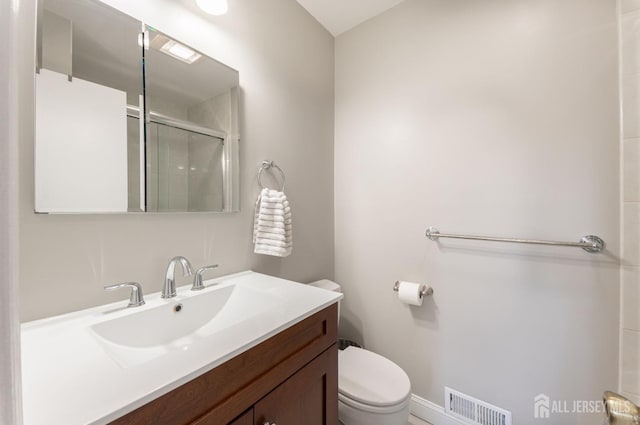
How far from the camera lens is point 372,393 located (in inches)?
44.3

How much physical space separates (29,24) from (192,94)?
459mm

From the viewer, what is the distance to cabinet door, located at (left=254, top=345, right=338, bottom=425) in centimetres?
69

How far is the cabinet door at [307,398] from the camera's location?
689 millimetres

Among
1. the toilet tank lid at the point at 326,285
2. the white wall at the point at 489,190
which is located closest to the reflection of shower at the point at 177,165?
the toilet tank lid at the point at 326,285

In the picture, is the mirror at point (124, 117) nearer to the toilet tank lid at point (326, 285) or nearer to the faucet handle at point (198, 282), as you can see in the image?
the faucet handle at point (198, 282)

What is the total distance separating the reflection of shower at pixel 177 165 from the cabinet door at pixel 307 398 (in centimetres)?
75

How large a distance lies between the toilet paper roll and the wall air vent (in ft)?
1.67

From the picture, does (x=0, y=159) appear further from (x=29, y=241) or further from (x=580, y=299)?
(x=580, y=299)

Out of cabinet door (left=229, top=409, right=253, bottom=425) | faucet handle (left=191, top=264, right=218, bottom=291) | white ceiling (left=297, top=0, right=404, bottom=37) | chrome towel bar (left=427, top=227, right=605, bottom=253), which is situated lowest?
cabinet door (left=229, top=409, right=253, bottom=425)

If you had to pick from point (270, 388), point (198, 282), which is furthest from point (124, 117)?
point (270, 388)

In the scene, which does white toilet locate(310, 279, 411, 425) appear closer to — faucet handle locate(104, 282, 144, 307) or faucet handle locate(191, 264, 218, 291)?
faucet handle locate(191, 264, 218, 291)

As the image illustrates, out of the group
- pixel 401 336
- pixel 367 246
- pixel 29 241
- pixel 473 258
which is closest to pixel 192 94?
pixel 29 241

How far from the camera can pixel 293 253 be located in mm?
1515

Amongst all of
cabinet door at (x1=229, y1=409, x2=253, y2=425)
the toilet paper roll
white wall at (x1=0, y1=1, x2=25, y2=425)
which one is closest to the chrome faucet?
cabinet door at (x1=229, y1=409, x2=253, y2=425)
